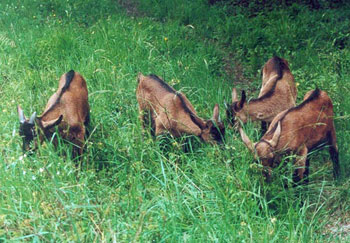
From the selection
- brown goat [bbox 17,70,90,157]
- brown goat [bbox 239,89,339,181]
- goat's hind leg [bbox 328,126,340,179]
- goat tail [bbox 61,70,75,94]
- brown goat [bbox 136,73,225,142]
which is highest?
goat tail [bbox 61,70,75,94]

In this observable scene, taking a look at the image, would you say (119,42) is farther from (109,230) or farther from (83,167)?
(109,230)

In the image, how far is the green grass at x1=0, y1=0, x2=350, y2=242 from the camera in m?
4.28

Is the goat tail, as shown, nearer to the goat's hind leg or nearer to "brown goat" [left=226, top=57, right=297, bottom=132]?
"brown goat" [left=226, top=57, right=297, bottom=132]

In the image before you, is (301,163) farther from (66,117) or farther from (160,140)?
(66,117)

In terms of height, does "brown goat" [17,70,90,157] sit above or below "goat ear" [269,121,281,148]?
above

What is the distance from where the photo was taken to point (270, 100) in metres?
6.61

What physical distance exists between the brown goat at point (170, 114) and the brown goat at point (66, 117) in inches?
28.8

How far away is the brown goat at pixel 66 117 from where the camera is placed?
17.7 feet

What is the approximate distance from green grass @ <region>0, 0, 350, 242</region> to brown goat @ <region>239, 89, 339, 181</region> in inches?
5.8

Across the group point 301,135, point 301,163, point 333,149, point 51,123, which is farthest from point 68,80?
point 333,149

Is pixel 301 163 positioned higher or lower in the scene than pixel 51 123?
lower

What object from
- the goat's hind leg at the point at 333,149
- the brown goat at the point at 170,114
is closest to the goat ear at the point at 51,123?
the brown goat at the point at 170,114

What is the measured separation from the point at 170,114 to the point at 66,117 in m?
1.23

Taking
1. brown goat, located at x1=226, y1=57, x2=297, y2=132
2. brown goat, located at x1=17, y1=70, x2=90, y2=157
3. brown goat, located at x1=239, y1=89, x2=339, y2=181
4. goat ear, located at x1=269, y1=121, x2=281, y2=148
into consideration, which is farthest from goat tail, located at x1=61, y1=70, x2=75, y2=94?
goat ear, located at x1=269, y1=121, x2=281, y2=148
